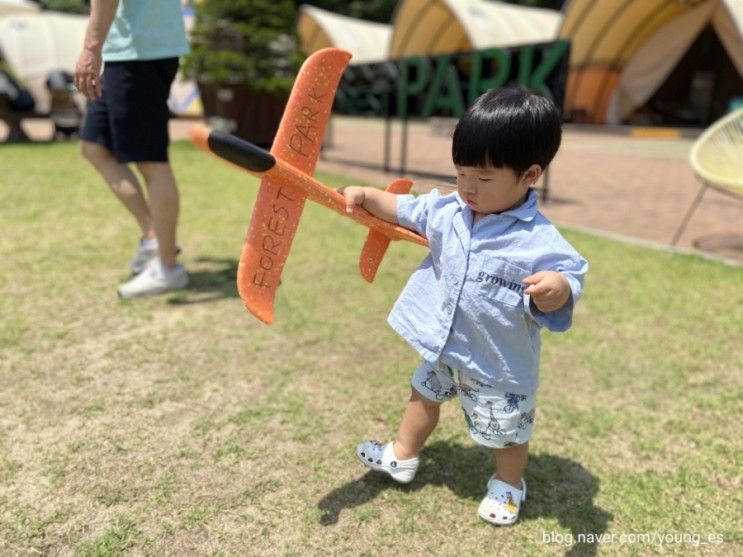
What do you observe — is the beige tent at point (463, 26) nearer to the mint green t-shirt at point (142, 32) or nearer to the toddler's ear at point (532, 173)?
the mint green t-shirt at point (142, 32)

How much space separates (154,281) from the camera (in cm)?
277

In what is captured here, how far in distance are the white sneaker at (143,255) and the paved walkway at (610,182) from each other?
0.62 m

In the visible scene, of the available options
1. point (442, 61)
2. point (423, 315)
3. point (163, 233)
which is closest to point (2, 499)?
point (423, 315)

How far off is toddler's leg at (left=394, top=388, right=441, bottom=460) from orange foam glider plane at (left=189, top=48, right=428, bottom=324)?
41cm

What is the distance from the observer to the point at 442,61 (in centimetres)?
673

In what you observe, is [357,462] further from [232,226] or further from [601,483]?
[232,226]

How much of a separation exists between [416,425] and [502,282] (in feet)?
1.57

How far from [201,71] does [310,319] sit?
761 cm

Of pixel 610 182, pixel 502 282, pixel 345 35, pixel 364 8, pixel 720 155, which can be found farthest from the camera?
pixel 364 8

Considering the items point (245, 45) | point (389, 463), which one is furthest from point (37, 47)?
point (389, 463)

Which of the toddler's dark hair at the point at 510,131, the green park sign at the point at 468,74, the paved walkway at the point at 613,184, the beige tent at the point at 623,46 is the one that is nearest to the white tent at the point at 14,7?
the paved walkway at the point at 613,184

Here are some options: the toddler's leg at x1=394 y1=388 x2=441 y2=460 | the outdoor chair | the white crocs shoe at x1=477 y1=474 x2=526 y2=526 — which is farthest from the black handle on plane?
the outdoor chair

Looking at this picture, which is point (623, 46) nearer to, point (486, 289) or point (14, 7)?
point (486, 289)

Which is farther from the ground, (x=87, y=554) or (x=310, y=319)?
(x=87, y=554)
